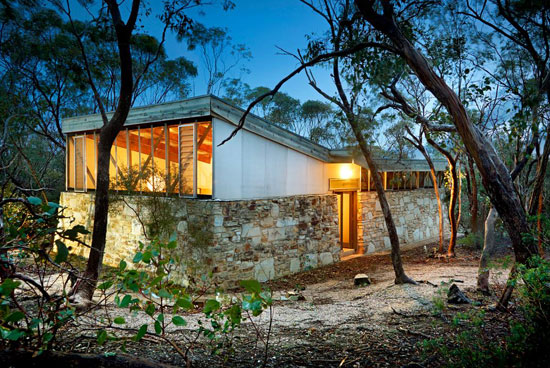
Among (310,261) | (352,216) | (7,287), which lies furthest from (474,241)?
(7,287)

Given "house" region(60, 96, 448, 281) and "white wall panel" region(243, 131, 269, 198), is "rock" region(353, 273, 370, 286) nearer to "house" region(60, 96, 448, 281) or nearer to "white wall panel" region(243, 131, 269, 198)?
"house" region(60, 96, 448, 281)

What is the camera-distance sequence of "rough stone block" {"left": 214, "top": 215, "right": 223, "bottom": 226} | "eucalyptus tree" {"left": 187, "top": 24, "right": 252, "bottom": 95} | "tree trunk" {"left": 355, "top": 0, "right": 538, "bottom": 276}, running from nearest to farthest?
"tree trunk" {"left": 355, "top": 0, "right": 538, "bottom": 276}
"rough stone block" {"left": 214, "top": 215, "right": 223, "bottom": 226}
"eucalyptus tree" {"left": 187, "top": 24, "right": 252, "bottom": 95}

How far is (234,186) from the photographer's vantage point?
7.50 m

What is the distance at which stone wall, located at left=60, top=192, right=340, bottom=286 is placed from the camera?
280 inches

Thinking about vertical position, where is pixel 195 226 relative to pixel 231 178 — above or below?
below

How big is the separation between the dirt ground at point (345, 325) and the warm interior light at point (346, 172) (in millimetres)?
3262

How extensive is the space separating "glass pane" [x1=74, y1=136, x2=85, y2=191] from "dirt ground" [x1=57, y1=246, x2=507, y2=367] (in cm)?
682

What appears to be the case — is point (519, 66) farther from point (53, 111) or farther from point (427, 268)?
point (53, 111)

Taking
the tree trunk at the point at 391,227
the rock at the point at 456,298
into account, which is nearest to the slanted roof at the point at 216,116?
the tree trunk at the point at 391,227

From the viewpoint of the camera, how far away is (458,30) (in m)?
7.55

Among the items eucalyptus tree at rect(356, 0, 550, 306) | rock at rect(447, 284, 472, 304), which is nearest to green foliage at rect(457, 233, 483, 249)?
rock at rect(447, 284, 472, 304)

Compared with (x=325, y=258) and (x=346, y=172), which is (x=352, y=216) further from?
(x=325, y=258)

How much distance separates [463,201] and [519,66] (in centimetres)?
1106

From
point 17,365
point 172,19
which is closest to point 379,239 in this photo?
point 172,19
